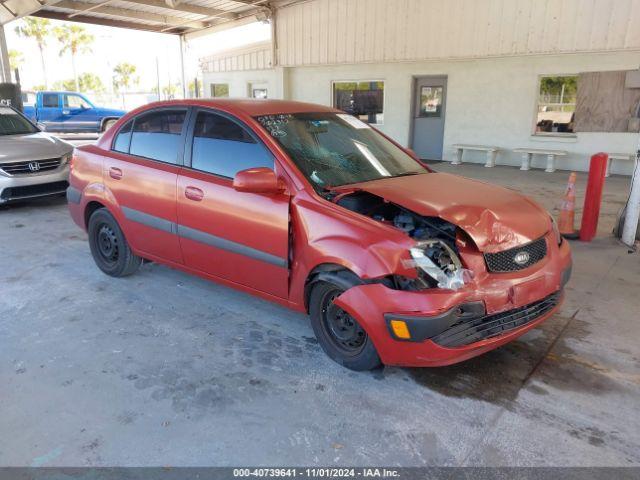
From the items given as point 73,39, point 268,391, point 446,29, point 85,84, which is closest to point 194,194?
point 268,391

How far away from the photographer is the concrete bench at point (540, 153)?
12148 mm

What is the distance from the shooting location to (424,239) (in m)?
2.99

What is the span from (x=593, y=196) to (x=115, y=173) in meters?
5.54

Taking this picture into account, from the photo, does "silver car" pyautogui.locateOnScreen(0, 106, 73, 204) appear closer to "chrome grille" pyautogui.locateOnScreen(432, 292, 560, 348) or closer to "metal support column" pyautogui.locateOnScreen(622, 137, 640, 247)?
"chrome grille" pyautogui.locateOnScreen(432, 292, 560, 348)

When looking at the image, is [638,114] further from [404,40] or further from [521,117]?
[404,40]

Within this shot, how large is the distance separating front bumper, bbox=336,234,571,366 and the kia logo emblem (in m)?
0.07

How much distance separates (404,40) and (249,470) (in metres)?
13.4

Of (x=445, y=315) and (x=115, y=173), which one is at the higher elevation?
(x=115, y=173)

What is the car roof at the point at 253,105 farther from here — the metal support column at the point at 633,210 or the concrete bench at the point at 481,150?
the concrete bench at the point at 481,150

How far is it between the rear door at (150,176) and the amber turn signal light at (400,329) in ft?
6.91

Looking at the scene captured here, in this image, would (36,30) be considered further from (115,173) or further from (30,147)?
(115,173)

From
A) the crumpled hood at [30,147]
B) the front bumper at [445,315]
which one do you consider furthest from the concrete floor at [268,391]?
the crumpled hood at [30,147]

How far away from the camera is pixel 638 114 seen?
5.86m

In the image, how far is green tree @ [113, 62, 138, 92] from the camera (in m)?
68.8
